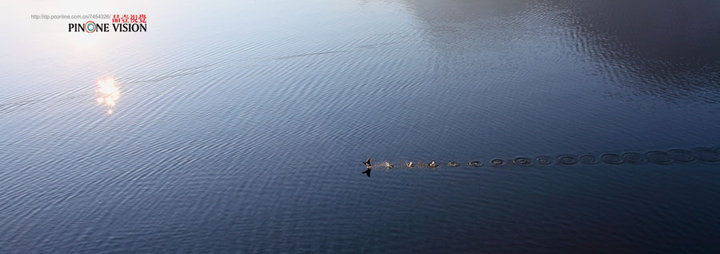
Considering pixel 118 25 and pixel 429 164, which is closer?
pixel 429 164

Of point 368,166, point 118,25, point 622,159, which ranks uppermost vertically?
point 118,25

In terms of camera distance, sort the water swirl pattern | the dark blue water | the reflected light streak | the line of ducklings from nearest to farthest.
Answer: the dark blue water
the water swirl pattern
the line of ducklings
the reflected light streak

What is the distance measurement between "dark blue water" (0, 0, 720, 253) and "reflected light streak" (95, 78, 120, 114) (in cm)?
39

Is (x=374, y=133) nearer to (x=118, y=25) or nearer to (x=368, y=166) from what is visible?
(x=368, y=166)

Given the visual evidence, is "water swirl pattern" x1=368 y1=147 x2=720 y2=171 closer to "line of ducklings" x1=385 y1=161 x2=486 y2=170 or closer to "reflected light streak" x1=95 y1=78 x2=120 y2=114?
"line of ducklings" x1=385 y1=161 x2=486 y2=170

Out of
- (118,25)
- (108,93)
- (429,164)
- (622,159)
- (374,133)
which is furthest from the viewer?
(118,25)

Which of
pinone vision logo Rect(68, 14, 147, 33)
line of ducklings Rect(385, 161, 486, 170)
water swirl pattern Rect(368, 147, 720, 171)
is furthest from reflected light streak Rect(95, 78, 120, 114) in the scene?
water swirl pattern Rect(368, 147, 720, 171)

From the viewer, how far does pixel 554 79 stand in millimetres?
24359

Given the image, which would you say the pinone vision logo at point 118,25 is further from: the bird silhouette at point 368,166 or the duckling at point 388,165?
the duckling at point 388,165

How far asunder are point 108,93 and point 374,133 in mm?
13332

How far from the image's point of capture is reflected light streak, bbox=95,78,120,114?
2608 centimetres

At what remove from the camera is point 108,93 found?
89.0 ft

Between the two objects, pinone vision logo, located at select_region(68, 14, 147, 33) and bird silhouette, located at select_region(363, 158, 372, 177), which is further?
pinone vision logo, located at select_region(68, 14, 147, 33)

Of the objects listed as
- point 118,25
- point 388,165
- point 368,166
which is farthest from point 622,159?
point 118,25
